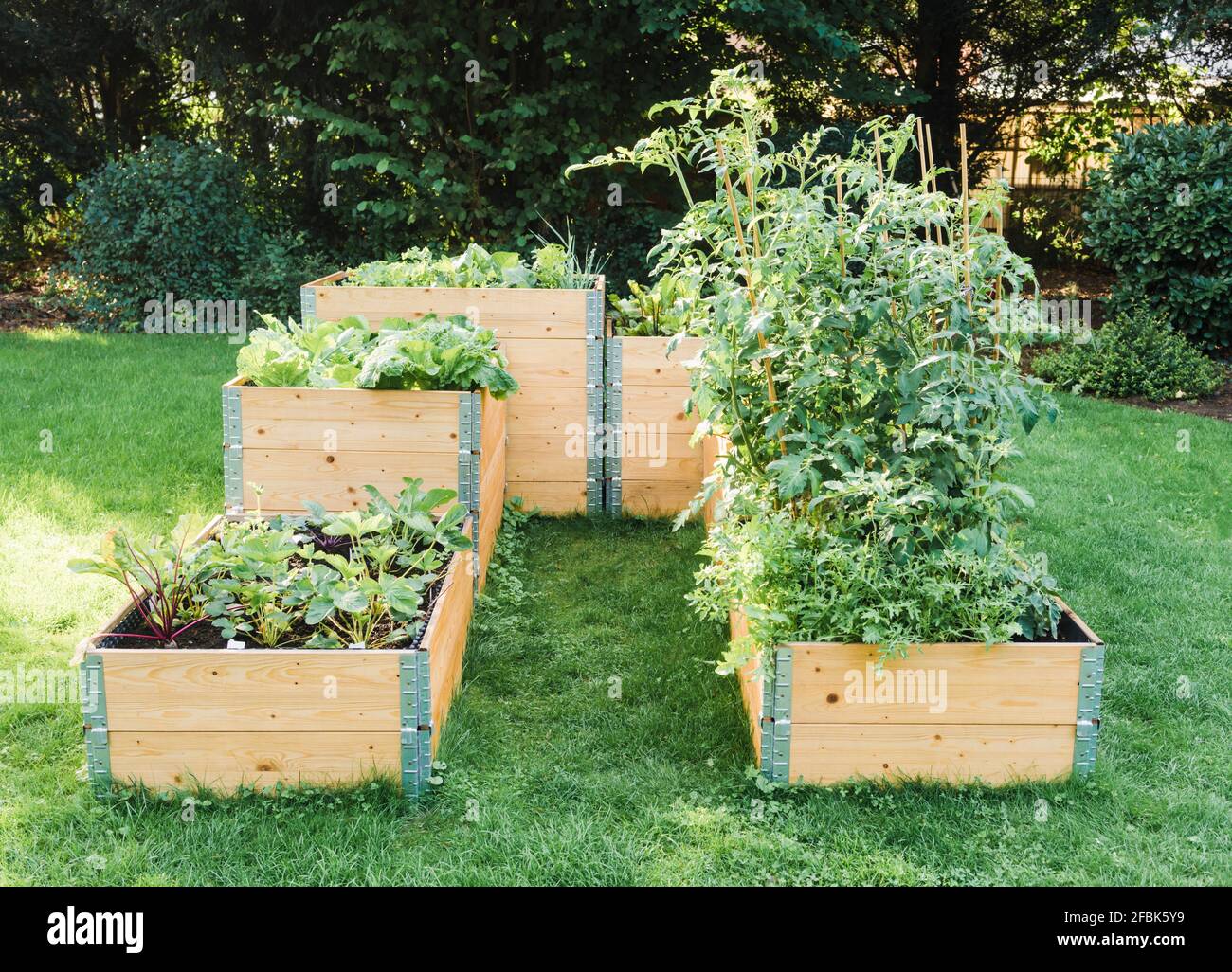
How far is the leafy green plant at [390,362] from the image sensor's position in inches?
164

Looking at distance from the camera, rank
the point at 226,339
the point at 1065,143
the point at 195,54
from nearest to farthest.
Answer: the point at 226,339, the point at 195,54, the point at 1065,143

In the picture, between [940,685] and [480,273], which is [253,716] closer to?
[940,685]

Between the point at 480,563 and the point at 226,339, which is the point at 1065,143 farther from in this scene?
the point at 480,563

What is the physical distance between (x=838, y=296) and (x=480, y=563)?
198cm

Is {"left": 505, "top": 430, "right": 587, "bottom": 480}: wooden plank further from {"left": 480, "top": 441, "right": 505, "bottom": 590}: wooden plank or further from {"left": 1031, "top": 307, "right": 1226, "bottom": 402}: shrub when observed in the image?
{"left": 1031, "top": 307, "right": 1226, "bottom": 402}: shrub

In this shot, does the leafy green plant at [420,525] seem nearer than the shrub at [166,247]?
Yes

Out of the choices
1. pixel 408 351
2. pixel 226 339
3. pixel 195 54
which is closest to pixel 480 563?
pixel 408 351

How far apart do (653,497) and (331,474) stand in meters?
1.89

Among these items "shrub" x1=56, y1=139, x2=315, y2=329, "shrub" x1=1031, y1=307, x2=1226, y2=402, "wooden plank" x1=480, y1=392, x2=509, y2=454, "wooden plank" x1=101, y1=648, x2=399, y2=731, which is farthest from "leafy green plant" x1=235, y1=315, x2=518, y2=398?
"shrub" x1=56, y1=139, x2=315, y2=329

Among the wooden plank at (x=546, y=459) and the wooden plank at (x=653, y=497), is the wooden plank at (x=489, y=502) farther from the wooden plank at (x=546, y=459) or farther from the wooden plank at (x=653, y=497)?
the wooden plank at (x=653, y=497)

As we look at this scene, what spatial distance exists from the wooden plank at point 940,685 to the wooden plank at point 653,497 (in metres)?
2.62

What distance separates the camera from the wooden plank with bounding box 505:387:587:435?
5.51m

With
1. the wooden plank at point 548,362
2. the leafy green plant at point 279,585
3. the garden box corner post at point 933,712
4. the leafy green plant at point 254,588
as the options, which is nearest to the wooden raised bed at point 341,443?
the leafy green plant at point 279,585

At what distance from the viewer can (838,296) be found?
3.20 meters
